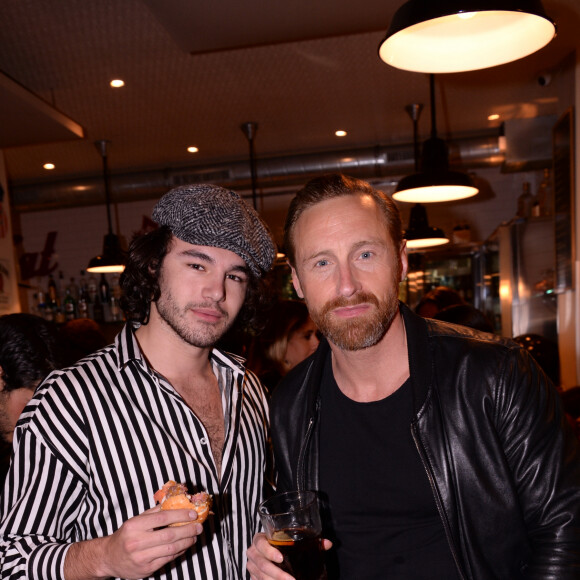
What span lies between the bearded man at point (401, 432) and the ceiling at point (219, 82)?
7.19ft

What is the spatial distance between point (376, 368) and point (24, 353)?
1.33 meters

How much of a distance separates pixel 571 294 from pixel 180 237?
12.9ft

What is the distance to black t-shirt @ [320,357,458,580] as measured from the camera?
1.62 metres

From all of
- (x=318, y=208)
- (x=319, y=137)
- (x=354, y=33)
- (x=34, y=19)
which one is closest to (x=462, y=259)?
(x=319, y=137)

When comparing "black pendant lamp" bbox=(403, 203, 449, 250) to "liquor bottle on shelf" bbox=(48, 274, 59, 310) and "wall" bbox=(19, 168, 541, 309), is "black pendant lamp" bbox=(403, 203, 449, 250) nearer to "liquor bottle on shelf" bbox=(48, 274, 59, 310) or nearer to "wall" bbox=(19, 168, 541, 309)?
"wall" bbox=(19, 168, 541, 309)

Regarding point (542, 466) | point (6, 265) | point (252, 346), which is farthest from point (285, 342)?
point (542, 466)

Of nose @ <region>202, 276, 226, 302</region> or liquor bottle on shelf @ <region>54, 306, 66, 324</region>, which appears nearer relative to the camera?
nose @ <region>202, 276, 226, 302</region>

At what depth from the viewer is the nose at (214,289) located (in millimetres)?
1888

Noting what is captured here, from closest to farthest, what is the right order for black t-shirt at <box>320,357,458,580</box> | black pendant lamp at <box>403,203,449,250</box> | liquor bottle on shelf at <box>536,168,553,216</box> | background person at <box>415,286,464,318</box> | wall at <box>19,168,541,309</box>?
black t-shirt at <box>320,357,458,580</box> < background person at <box>415,286,464,318</box> < black pendant lamp at <box>403,203,449,250</box> < liquor bottle on shelf at <box>536,168,553,216</box> < wall at <box>19,168,541,309</box>

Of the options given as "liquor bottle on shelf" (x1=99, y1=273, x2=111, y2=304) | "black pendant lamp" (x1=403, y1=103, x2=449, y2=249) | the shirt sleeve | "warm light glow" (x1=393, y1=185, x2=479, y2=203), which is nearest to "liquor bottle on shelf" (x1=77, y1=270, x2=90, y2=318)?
"liquor bottle on shelf" (x1=99, y1=273, x2=111, y2=304)

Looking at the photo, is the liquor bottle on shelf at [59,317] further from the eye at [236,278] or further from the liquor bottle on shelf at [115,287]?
the eye at [236,278]

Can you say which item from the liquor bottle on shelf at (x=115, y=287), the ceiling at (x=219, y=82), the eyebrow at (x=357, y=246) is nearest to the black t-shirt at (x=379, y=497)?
the eyebrow at (x=357, y=246)

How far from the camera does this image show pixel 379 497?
5.56ft

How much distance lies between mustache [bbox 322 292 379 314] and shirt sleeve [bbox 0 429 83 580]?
87 cm
